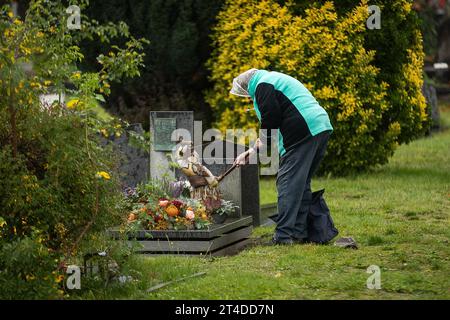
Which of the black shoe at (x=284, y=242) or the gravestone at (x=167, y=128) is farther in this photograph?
the gravestone at (x=167, y=128)

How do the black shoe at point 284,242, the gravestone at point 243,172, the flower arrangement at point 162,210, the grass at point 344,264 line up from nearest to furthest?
the grass at point 344,264 → the flower arrangement at point 162,210 → the black shoe at point 284,242 → the gravestone at point 243,172

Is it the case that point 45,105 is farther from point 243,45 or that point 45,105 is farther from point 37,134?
point 243,45

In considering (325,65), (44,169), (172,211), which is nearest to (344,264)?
(172,211)

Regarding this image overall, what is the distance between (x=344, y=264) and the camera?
7648 mm

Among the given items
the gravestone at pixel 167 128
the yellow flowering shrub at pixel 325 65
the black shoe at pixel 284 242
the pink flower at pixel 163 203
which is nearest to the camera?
the pink flower at pixel 163 203

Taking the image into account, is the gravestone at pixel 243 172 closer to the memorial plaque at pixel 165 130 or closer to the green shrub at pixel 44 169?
the memorial plaque at pixel 165 130

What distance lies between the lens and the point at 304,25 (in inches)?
528

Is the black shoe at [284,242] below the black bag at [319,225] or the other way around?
below

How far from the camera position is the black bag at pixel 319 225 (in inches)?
347

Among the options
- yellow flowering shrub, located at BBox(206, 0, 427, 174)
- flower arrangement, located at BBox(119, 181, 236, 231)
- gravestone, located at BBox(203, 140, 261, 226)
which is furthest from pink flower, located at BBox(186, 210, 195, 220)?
yellow flowering shrub, located at BBox(206, 0, 427, 174)

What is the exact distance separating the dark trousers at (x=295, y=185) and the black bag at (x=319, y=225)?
68 millimetres

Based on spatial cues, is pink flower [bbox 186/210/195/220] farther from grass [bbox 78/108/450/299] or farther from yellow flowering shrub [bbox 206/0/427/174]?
yellow flowering shrub [bbox 206/0/427/174]

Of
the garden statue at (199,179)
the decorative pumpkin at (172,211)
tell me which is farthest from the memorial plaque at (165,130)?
the decorative pumpkin at (172,211)

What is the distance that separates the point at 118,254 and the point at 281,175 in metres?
2.40
